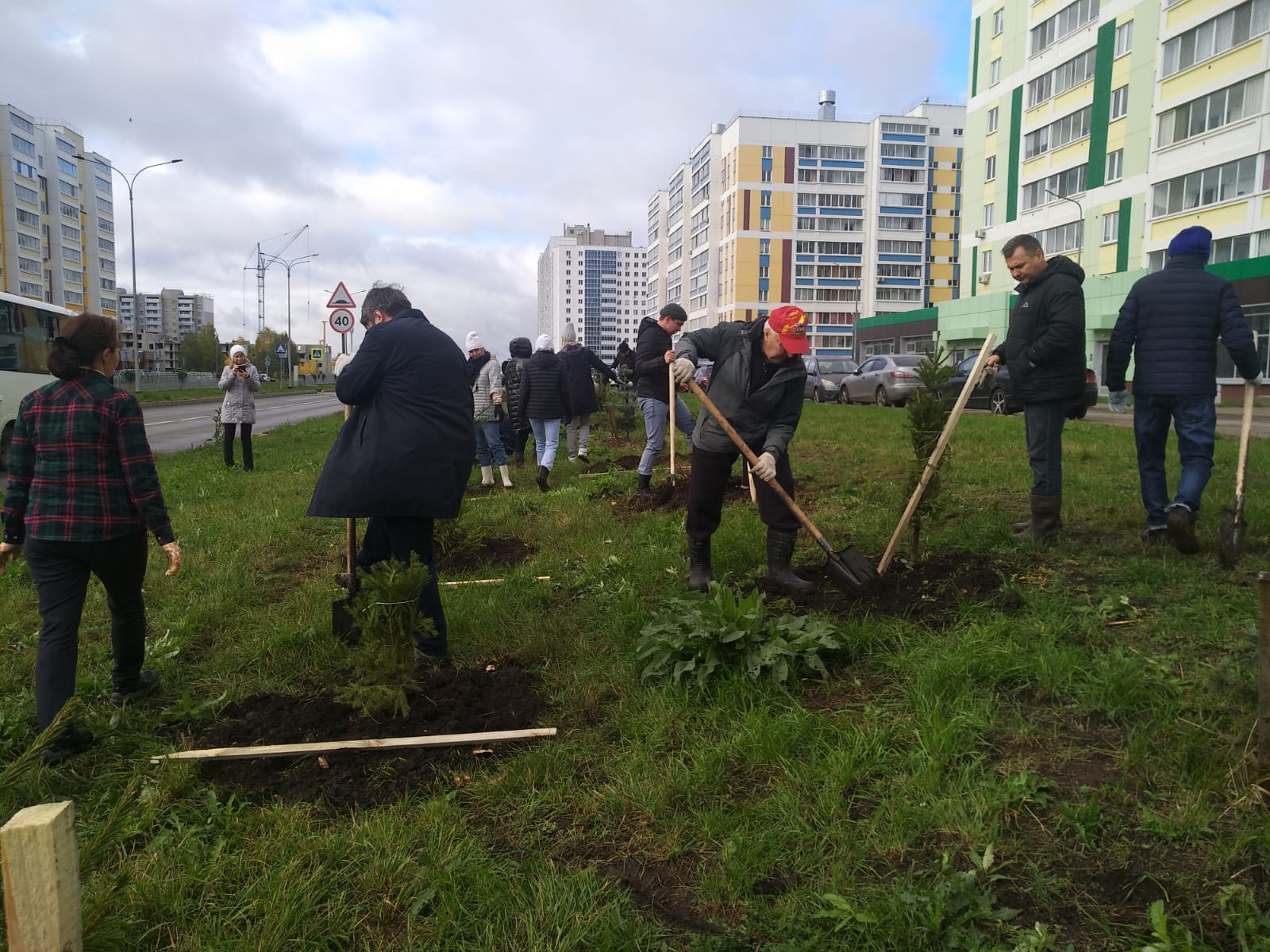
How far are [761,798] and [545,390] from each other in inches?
295

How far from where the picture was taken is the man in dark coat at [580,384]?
35.3 ft

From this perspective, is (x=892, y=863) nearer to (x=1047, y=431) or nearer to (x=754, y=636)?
(x=754, y=636)

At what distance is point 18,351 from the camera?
13.4 m

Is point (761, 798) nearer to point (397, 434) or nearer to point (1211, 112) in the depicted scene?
point (397, 434)

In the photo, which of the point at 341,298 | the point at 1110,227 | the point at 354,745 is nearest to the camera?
the point at 354,745

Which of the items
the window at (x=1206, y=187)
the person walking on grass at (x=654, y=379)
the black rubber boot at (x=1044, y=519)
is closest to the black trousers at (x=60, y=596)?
the black rubber boot at (x=1044, y=519)

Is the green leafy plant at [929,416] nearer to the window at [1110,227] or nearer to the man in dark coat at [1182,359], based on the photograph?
the man in dark coat at [1182,359]

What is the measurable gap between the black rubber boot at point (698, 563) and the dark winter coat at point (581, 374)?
18.2ft

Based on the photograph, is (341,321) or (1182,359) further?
(341,321)

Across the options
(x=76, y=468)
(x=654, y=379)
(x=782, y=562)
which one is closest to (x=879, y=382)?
(x=654, y=379)

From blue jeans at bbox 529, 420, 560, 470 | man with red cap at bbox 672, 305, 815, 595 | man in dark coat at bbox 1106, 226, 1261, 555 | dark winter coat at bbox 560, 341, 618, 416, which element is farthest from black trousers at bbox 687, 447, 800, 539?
dark winter coat at bbox 560, 341, 618, 416

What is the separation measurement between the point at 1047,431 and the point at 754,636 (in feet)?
9.42

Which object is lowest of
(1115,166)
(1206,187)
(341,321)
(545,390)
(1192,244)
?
(545,390)

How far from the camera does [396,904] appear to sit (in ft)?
8.07
